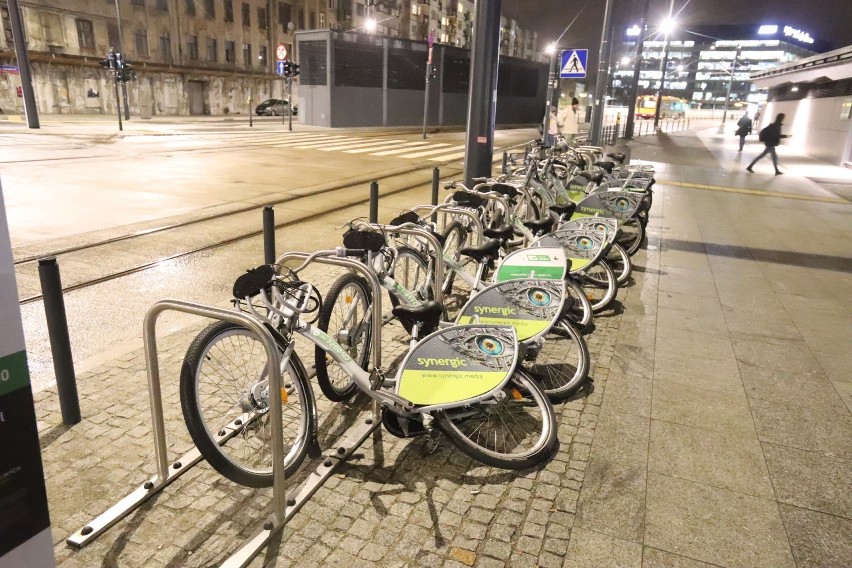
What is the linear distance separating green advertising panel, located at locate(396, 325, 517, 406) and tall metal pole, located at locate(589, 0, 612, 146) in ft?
53.7

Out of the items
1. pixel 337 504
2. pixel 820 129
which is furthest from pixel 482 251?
pixel 820 129

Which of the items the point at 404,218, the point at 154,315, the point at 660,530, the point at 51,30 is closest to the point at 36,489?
the point at 154,315

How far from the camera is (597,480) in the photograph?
3209 millimetres

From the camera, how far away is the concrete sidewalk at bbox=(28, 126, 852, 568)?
107 inches

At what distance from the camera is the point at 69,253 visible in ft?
24.2

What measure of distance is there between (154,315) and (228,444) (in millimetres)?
921

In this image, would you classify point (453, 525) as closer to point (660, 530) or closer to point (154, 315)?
point (660, 530)

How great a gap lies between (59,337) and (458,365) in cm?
226

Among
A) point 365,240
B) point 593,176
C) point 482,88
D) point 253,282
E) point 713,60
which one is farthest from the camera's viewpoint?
point 713,60

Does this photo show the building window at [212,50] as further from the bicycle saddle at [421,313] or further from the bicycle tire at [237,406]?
the bicycle saddle at [421,313]

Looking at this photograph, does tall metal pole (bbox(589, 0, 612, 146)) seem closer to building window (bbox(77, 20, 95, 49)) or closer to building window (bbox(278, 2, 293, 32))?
building window (bbox(77, 20, 95, 49))

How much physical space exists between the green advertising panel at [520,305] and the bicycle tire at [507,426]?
1.92 ft

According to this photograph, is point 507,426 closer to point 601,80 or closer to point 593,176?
point 593,176

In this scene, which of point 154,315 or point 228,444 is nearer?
point 154,315
